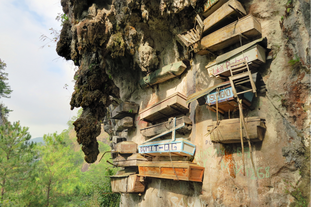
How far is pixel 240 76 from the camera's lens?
3.21 metres

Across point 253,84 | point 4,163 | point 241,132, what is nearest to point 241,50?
point 253,84

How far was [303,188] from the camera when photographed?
8.71ft

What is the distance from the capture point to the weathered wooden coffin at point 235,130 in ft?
9.94

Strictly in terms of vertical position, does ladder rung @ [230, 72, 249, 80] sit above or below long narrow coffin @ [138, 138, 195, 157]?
above

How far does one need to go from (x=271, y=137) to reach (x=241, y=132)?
53 centimetres

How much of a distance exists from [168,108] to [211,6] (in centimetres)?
244

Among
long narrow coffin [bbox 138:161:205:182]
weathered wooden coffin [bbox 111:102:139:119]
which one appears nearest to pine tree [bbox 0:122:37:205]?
weathered wooden coffin [bbox 111:102:139:119]

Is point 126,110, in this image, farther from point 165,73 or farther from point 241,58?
point 241,58

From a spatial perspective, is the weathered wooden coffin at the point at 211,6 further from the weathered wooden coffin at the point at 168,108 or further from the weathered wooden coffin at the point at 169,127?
the weathered wooden coffin at the point at 169,127

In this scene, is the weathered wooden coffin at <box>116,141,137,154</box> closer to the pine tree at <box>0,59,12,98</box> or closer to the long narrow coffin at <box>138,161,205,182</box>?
the long narrow coffin at <box>138,161,205,182</box>

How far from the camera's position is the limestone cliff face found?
291 cm

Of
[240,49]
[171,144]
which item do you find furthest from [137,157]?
[240,49]

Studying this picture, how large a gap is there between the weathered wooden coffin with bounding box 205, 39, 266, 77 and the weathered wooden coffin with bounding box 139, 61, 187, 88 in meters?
1.22

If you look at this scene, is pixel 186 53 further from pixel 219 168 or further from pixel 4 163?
pixel 4 163
